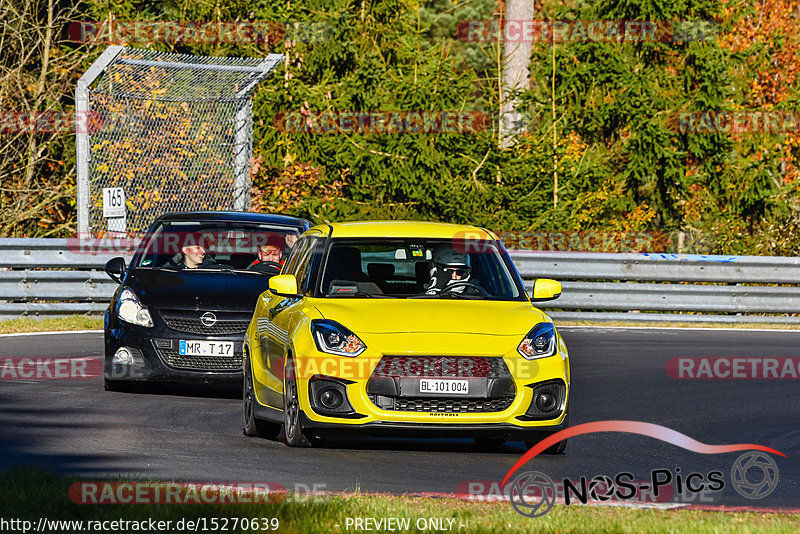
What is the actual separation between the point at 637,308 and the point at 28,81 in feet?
40.3

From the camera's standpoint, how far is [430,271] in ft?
35.6

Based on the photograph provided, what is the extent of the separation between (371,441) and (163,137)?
1798 centimetres

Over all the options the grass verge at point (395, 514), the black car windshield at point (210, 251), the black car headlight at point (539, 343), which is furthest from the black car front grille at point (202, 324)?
the grass verge at point (395, 514)

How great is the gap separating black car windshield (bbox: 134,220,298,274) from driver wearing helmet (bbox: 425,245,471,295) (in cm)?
325

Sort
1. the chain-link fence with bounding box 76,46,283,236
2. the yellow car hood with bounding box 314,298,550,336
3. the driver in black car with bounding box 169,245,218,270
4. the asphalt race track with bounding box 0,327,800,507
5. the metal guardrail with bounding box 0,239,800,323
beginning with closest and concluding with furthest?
1. the asphalt race track with bounding box 0,327,800,507
2. the yellow car hood with bounding box 314,298,550,336
3. the driver in black car with bounding box 169,245,218,270
4. the chain-link fence with bounding box 76,46,283,236
5. the metal guardrail with bounding box 0,239,800,323

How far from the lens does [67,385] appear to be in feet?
44.0

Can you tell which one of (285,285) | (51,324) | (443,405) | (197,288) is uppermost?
(285,285)

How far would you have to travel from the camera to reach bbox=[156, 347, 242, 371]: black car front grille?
41.6ft

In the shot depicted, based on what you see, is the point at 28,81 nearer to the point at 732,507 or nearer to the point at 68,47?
the point at 68,47

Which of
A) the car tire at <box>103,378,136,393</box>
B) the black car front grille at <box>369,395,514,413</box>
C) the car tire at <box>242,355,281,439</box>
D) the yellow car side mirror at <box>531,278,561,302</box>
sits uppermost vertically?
the yellow car side mirror at <box>531,278,561,302</box>

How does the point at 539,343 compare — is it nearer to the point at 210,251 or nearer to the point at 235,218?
the point at 235,218

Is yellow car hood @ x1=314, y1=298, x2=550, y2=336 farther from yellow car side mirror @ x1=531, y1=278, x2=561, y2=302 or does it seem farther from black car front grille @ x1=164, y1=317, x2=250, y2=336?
black car front grille @ x1=164, y1=317, x2=250, y2=336

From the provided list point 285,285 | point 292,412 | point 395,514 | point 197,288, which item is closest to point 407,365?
point 292,412

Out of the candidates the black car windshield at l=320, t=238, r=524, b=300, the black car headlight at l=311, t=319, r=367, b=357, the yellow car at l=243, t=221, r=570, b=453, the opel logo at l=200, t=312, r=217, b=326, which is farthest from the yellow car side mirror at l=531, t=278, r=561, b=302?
the opel logo at l=200, t=312, r=217, b=326
